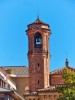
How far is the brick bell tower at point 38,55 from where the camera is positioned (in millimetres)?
101000

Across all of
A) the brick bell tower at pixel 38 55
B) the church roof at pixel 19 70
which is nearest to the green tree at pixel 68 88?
the brick bell tower at pixel 38 55

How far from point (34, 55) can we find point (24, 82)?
21548 millimetres

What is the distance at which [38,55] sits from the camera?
101250mm

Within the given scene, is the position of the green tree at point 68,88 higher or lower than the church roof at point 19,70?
lower

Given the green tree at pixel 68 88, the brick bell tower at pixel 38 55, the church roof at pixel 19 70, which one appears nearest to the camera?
the green tree at pixel 68 88

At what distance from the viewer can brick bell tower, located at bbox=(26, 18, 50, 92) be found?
10100 centimetres

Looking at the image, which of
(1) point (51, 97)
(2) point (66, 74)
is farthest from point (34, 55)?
(2) point (66, 74)

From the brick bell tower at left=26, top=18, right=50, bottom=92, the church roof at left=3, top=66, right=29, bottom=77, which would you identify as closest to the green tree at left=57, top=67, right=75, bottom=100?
the brick bell tower at left=26, top=18, right=50, bottom=92

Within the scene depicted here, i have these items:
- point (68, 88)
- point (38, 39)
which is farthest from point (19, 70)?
point (68, 88)

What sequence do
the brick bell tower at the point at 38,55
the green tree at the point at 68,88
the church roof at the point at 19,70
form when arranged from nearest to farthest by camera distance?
the green tree at the point at 68,88
the brick bell tower at the point at 38,55
the church roof at the point at 19,70

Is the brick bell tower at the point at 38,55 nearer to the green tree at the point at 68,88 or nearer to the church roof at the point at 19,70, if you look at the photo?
the church roof at the point at 19,70

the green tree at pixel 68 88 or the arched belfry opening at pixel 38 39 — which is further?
the arched belfry opening at pixel 38 39

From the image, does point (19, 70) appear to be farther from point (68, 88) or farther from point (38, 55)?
point (68, 88)

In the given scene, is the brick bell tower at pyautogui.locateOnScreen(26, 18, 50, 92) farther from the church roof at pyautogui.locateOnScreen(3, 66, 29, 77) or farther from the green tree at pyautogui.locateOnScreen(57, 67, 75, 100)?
the green tree at pyautogui.locateOnScreen(57, 67, 75, 100)
